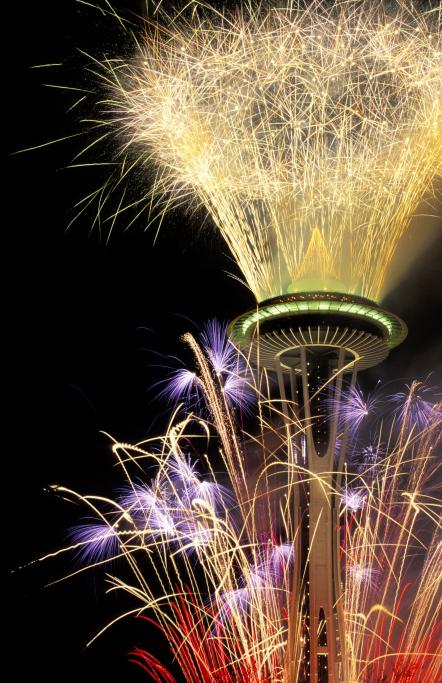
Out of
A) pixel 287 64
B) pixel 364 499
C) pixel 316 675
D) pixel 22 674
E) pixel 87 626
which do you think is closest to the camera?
pixel 287 64

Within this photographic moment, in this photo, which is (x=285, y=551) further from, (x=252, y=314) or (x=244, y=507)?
(x=252, y=314)

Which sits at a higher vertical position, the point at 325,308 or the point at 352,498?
the point at 325,308

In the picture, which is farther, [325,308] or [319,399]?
[319,399]

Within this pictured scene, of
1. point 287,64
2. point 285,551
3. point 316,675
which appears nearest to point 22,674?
point 285,551

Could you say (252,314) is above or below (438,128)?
below

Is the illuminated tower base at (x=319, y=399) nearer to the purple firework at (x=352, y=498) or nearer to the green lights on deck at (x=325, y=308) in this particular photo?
A: the green lights on deck at (x=325, y=308)

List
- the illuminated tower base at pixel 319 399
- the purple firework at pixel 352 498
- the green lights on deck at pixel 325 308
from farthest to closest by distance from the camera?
the purple firework at pixel 352 498 < the green lights on deck at pixel 325 308 < the illuminated tower base at pixel 319 399

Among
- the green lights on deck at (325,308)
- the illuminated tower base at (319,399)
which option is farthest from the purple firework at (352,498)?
the green lights on deck at (325,308)

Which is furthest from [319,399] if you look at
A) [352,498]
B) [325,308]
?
[352,498]

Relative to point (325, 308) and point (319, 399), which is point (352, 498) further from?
point (325, 308)
